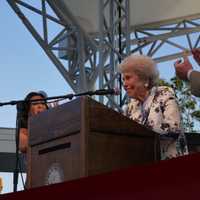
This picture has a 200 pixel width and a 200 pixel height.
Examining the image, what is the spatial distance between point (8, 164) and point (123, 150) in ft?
30.8

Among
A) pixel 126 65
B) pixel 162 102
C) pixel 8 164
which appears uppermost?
pixel 126 65

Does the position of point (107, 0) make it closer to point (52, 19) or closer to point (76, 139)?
point (52, 19)

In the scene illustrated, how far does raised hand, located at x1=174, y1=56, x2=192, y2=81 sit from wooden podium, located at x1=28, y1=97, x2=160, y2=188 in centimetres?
29

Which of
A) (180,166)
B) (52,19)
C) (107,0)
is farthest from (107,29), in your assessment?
(180,166)

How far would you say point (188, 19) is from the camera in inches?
493

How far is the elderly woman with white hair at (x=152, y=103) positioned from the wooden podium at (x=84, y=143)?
0.23 metres

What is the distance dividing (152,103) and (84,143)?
30.9 inches

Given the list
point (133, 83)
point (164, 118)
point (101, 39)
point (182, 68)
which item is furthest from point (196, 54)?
point (101, 39)

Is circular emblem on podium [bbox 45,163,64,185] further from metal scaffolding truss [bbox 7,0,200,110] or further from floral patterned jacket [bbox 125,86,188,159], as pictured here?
metal scaffolding truss [bbox 7,0,200,110]

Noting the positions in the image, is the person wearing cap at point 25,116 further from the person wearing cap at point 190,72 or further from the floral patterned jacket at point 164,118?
the person wearing cap at point 190,72

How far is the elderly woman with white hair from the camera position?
3.03 m

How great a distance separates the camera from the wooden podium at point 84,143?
2516 millimetres

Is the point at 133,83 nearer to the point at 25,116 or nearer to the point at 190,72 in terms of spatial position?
the point at 190,72

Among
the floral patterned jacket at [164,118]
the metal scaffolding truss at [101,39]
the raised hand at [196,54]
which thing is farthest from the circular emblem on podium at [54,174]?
the metal scaffolding truss at [101,39]
